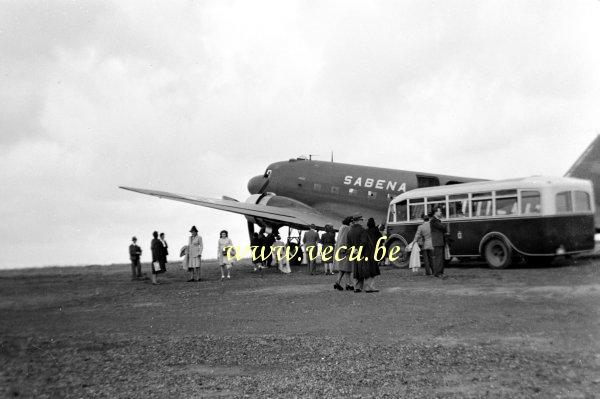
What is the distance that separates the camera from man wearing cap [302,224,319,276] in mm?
19469

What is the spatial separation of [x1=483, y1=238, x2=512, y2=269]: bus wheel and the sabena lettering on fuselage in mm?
A: 5775

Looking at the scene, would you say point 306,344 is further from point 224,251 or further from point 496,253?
point 224,251

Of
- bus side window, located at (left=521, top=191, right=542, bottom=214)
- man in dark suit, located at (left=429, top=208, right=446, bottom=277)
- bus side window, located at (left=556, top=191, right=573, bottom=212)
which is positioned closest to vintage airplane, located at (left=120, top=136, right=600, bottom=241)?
bus side window, located at (left=556, top=191, right=573, bottom=212)

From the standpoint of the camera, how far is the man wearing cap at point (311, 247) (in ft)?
63.9

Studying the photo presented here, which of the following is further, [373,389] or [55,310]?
[373,389]

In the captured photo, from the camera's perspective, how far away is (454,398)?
195 inches

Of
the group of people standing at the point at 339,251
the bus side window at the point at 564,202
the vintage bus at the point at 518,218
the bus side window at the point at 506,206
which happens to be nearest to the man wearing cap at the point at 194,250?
the group of people standing at the point at 339,251

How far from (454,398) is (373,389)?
0.82 m

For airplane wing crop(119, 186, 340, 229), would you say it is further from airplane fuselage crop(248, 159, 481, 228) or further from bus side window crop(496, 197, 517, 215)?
bus side window crop(496, 197, 517, 215)

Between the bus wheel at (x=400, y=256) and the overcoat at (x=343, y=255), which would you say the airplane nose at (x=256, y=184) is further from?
the overcoat at (x=343, y=255)

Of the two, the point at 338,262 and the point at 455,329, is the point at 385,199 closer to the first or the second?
the point at 338,262

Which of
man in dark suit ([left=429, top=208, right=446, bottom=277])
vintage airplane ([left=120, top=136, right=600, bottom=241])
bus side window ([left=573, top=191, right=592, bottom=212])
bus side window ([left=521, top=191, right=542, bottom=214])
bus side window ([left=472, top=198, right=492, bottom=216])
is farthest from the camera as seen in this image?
vintage airplane ([left=120, top=136, right=600, bottom=241])

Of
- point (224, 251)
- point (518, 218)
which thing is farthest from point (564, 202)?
point (224, 251)

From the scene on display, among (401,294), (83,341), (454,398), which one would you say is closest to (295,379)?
(454,398)
